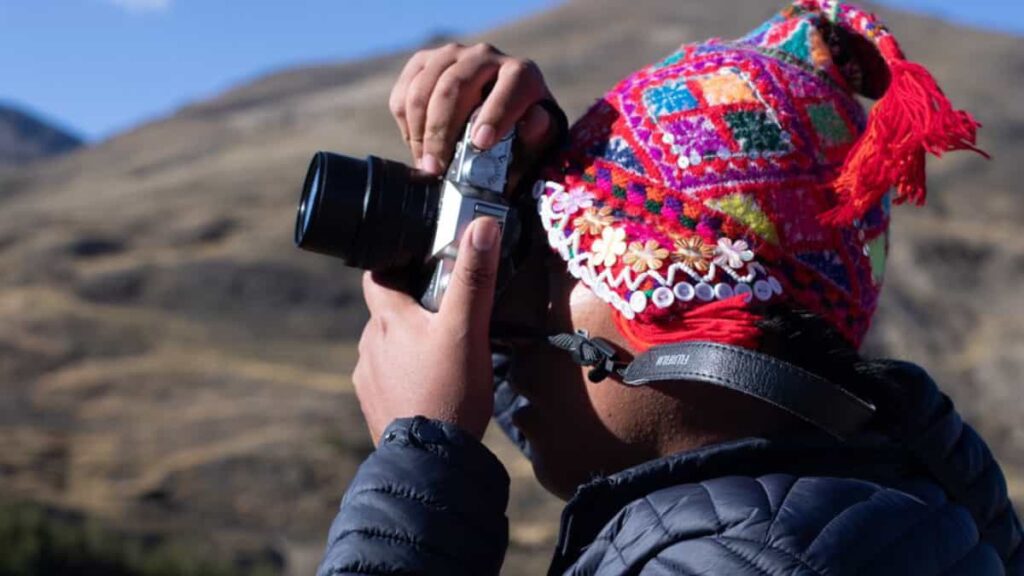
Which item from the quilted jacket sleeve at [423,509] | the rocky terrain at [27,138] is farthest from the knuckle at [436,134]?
the rocky terrain at [27,138]

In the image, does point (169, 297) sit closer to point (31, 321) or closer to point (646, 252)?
point (31, 321)

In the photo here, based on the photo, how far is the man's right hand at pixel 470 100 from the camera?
1.97 metres

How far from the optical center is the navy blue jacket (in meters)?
1.65

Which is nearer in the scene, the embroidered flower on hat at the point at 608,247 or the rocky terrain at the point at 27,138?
the embroidered flower on hat at the point at 608,247

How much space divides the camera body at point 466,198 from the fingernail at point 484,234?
0.18ft

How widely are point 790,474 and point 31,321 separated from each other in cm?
2185

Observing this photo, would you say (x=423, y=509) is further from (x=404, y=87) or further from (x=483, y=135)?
(x=404, y=87)

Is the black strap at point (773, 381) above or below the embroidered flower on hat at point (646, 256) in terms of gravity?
below

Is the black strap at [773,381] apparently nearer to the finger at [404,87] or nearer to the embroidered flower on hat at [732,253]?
the embroidered flower on hat at [732,253]

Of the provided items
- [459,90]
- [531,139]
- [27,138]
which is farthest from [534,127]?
[27,138]

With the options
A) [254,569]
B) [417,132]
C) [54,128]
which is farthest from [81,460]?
[54,128]

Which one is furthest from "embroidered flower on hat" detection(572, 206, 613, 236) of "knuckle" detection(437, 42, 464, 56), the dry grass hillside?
the dry grass hillside

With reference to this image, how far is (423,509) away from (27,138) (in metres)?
72.4

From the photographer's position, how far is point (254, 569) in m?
9.37
